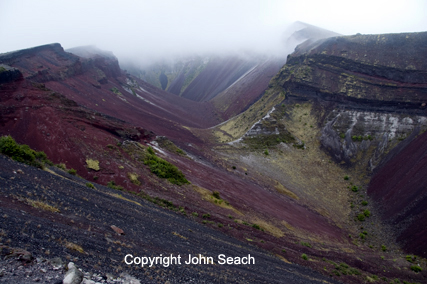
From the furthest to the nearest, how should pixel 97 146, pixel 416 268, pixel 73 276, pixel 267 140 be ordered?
pixel 267 140, pixel 97 146, pixel 416 268, pixel 73 276

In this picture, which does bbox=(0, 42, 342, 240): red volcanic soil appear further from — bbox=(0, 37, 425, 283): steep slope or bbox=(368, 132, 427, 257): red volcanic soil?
bbox=(368, 132, 427, 257): red volcanic soil

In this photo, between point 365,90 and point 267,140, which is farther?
point 365,90

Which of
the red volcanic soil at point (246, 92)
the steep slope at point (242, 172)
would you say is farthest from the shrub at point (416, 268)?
the red volcanic soil at point (246, 92)

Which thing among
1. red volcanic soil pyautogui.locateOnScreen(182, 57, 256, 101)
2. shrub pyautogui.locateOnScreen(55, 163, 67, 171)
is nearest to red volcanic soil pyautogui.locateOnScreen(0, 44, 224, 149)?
shrub pyautogui.locateOnScreen(55, 163, 67, 171)

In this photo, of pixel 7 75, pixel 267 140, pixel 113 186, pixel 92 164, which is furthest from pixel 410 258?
pixel 7 75

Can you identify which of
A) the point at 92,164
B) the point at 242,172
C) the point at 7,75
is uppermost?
the point at 7,75

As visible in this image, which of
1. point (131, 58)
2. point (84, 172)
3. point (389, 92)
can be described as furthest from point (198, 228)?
point (131, 58)

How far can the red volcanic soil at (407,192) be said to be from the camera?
16.9 metres

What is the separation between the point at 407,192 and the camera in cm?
2044

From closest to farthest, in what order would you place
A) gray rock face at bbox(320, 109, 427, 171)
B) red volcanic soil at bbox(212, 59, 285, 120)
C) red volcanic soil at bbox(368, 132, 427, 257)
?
red volcanic soil at bbox(368, 132, 427, 257) → gray rock face at bbox(320, 109, 427, 171) → red volcanic soil at bbox(212, 59, 285, 120)

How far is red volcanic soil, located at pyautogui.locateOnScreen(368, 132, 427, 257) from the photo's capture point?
16875 mm

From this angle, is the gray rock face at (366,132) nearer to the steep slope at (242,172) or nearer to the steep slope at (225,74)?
the steep slope at (242,172)

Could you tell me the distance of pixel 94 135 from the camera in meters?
17.5

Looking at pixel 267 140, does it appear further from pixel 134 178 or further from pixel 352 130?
pixel 134 178
